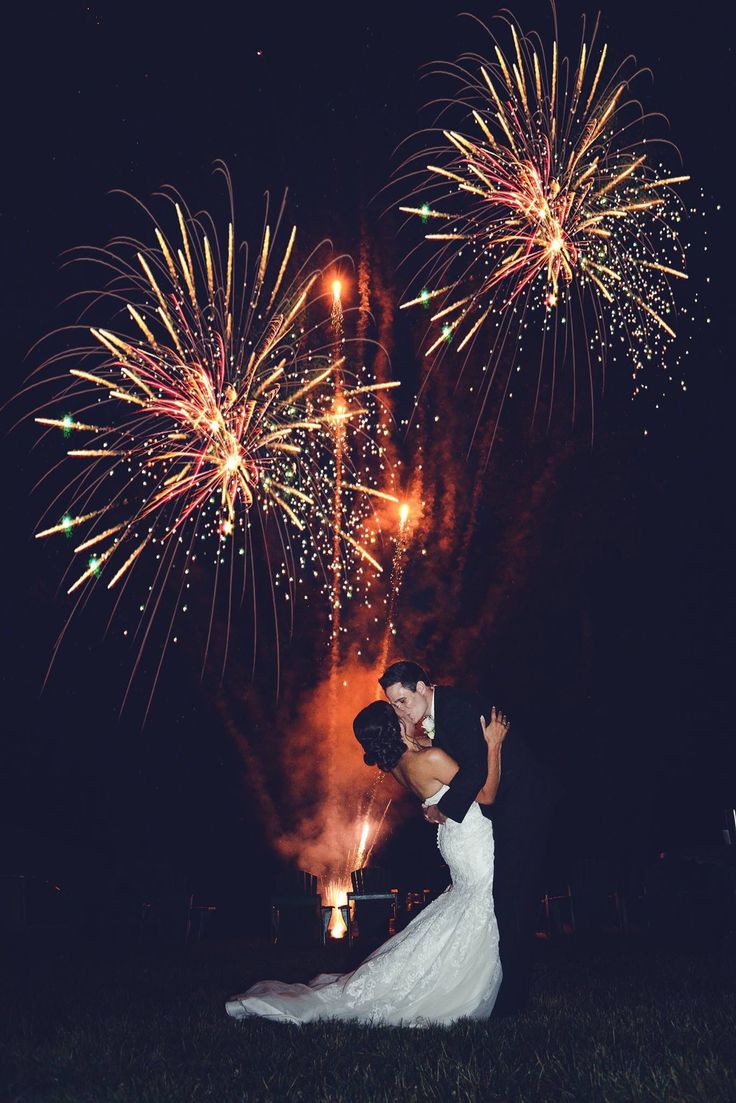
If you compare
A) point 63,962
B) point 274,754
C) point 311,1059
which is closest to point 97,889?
point 63,962

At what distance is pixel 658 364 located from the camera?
16719mm

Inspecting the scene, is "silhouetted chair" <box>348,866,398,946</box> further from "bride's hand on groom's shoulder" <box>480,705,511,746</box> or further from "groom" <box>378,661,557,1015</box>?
"bride's hand on groom's shoulder" <box>480,705,511,746</box>

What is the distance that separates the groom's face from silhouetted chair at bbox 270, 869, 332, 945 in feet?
29.9

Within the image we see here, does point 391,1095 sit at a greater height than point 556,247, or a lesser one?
lesser

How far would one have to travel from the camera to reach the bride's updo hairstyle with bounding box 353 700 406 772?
5629mm

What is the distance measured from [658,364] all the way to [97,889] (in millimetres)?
11979

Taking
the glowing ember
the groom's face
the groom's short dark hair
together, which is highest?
the glowing ember

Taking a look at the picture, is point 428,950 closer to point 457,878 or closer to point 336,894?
point 457,878

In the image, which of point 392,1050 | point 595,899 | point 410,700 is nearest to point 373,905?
point 595,899

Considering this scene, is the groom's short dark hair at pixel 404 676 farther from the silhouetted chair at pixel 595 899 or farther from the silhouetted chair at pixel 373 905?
the silhouetted chair at pixel 373 905

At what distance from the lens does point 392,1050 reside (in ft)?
15.1

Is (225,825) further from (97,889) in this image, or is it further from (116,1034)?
(116,1034)

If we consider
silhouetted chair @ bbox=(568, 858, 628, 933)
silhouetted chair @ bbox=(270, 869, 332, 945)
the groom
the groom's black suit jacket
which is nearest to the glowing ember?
silhouetted chair @ bbox=(270, 869, 332, 945)

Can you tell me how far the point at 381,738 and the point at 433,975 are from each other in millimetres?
1308
